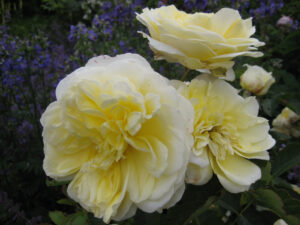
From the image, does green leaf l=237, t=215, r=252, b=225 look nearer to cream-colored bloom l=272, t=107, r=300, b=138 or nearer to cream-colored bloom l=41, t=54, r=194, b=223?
cream-colored bloom l=41, t=54, r=194, b=223

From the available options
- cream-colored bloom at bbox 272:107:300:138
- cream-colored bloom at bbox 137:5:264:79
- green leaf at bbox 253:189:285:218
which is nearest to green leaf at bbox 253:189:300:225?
green leaf at bbox 253:189:285:218

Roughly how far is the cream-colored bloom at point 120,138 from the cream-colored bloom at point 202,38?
6cm

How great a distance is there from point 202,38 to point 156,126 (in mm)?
160

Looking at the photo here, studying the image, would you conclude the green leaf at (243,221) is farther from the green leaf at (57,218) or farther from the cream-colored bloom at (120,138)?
the green leaf at (57,218)

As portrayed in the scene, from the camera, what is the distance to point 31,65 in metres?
1.70

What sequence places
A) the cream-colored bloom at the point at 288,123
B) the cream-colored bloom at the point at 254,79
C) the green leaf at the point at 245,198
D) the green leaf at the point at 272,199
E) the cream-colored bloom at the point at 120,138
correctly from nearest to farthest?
the cream-colored bloom at the point at 120,138 → the green leaf at the point at 272,199 → the green leaf at the point at 245,198 → the cream-colored bloom at the point at 254,79 → the cream-colored bloom at the point at 288,123

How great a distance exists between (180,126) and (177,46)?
0.15 meters

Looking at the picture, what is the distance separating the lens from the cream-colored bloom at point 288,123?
1.43 meters

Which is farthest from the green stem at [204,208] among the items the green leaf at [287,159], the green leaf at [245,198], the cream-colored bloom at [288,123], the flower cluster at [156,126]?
the cream-colored bloom at [288,123]

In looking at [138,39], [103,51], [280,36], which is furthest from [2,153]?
[280,36]

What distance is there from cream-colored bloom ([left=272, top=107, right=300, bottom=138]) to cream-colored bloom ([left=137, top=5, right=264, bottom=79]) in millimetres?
1003

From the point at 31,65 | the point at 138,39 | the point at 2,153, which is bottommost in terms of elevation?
the point at 2,153

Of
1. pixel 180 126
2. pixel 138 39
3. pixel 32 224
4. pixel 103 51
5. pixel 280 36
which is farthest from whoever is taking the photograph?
pixel 280 36

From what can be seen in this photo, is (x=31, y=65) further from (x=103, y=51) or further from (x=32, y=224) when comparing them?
(x=32, y=224)
